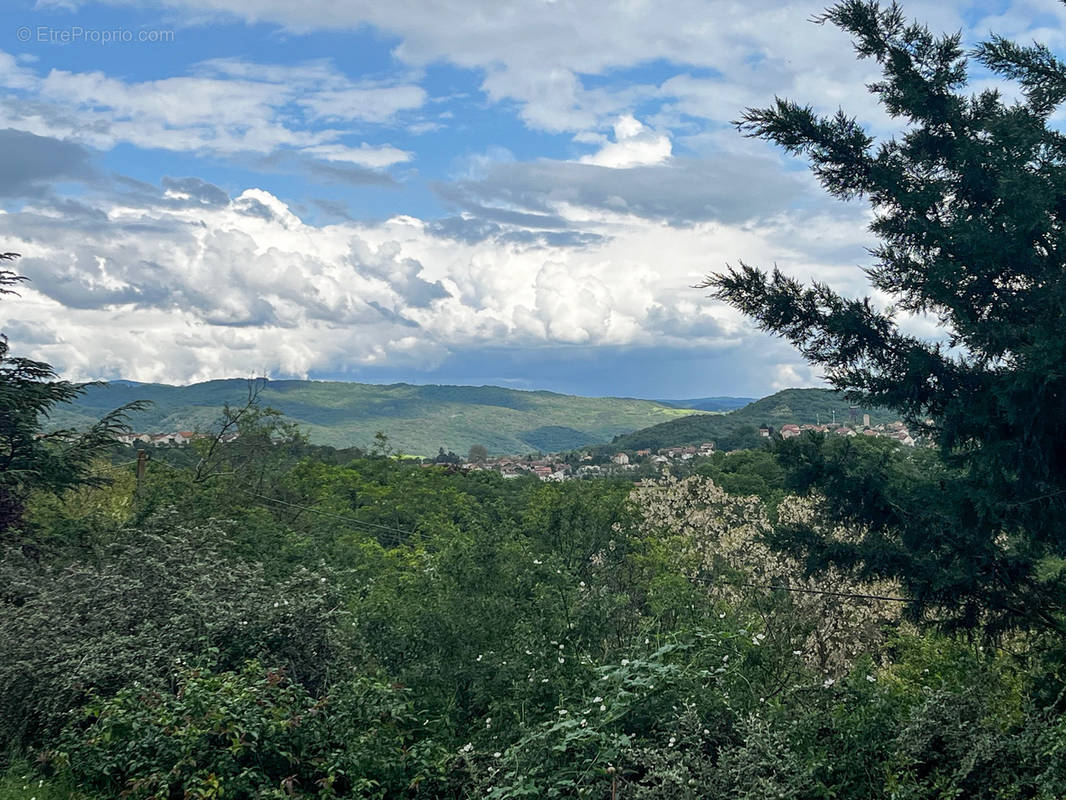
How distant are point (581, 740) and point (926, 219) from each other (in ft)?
17.7

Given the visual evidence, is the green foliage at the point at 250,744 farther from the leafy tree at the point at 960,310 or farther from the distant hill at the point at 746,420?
the distant hill at the point at 746,420

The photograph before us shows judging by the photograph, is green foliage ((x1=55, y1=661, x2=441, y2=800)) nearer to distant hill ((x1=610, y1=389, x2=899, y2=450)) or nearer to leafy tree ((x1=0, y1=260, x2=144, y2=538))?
leafy tree ((x1=0, y1=260, x2=144, y2=538))

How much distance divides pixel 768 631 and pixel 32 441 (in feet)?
41.0

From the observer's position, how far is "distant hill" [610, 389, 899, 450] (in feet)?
343

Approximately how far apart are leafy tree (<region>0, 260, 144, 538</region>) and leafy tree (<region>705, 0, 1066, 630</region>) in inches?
479

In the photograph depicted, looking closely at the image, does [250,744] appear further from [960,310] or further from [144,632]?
[960,310]

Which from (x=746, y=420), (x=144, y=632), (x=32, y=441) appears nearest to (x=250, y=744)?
(x=144, y=632)

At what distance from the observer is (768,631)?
9.56 metres

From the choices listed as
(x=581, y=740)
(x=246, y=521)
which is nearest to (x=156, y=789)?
(x=581, y=740)

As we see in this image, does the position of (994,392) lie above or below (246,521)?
above

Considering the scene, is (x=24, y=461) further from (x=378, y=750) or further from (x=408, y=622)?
(x=378, y=750)

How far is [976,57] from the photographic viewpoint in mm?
7797

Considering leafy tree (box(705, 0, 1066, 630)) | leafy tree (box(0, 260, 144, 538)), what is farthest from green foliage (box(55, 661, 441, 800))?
leafy tree (box(0, 260, 144, 538))

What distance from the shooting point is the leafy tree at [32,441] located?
14.4 meters
